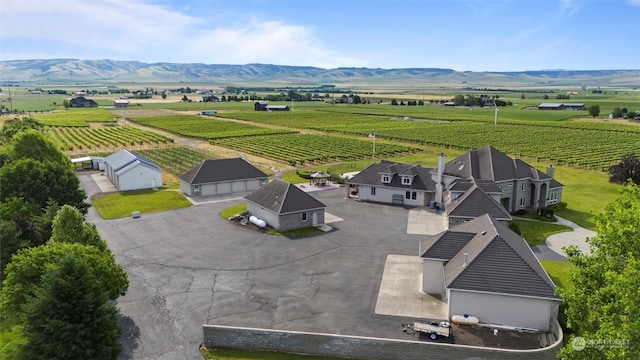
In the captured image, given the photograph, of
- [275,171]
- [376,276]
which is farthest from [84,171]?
[376,276]

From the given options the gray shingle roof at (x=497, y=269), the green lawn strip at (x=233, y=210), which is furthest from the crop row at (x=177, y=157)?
the gray shingle roof at (x=497, y=269)

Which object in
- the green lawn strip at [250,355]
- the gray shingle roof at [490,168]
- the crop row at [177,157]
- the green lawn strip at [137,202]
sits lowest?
the green lawn strip at [250,355]

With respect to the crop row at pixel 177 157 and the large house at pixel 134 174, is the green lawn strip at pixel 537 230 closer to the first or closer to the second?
the large house at pixel 134 174

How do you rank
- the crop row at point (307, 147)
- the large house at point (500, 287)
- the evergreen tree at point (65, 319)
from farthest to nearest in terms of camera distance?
the crop row at point (307, 147) < the large house at point (500, 287) < the evergreen tree at point (65, 319)

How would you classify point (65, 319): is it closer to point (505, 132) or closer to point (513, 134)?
point (513, 134)

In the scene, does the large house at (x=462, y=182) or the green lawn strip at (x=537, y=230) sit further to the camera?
the large house at (x=462, y=182)

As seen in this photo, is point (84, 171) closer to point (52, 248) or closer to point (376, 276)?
point (52, 248)
